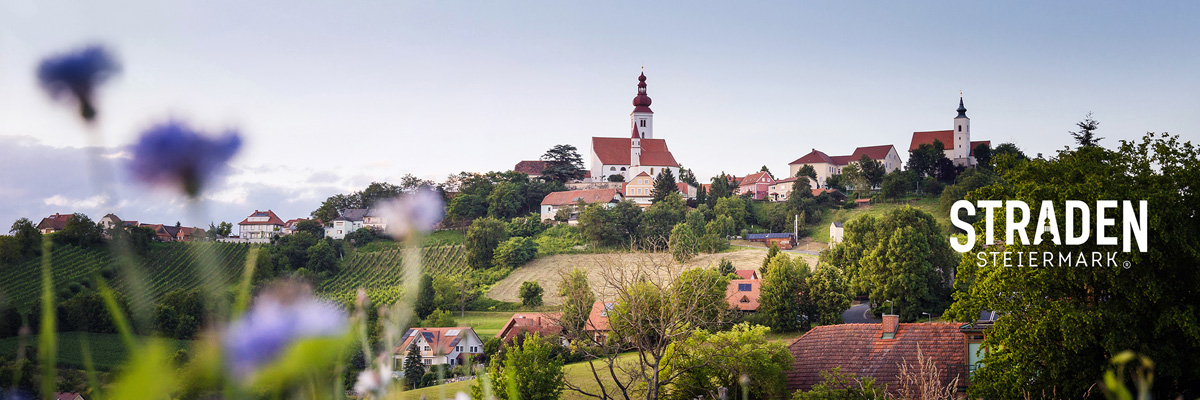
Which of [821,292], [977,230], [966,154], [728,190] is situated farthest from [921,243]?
[966,154]

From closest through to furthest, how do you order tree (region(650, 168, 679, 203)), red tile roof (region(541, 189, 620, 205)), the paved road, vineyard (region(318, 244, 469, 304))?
the paved road < vineyard (region(318, 244, 469, 304)) < tree (region(650, 168, 679, 203)) < red tile roof (region(541, 189, 620, 205))

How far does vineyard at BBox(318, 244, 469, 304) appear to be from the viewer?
51159mm

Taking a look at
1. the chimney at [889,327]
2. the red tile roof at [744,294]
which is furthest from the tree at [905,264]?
the chimney at [889,327]

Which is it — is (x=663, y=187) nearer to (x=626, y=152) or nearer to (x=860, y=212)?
(x=860, y=212)

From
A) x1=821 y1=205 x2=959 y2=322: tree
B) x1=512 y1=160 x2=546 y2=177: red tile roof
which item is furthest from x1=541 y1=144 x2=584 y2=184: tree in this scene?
x1=821 y1=205 x2=959 y2=322: tree

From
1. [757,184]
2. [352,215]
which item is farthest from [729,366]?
[757,184]

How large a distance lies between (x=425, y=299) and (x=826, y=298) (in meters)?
18.9

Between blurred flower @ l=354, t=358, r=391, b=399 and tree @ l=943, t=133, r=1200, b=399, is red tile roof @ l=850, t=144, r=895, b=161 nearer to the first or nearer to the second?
tree @ l=943, t=133, r=1200, b=399

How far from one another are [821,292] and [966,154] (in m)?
52.9

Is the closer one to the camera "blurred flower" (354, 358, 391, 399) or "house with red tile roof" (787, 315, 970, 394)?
"blurred flower" (354, 358, 391, 399)

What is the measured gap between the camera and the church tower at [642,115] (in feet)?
282

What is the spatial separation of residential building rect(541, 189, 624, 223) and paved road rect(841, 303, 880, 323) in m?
32.4

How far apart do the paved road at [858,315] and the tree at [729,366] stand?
42.4ft

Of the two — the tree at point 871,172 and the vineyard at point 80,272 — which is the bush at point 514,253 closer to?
the vineyard at point 80,272
